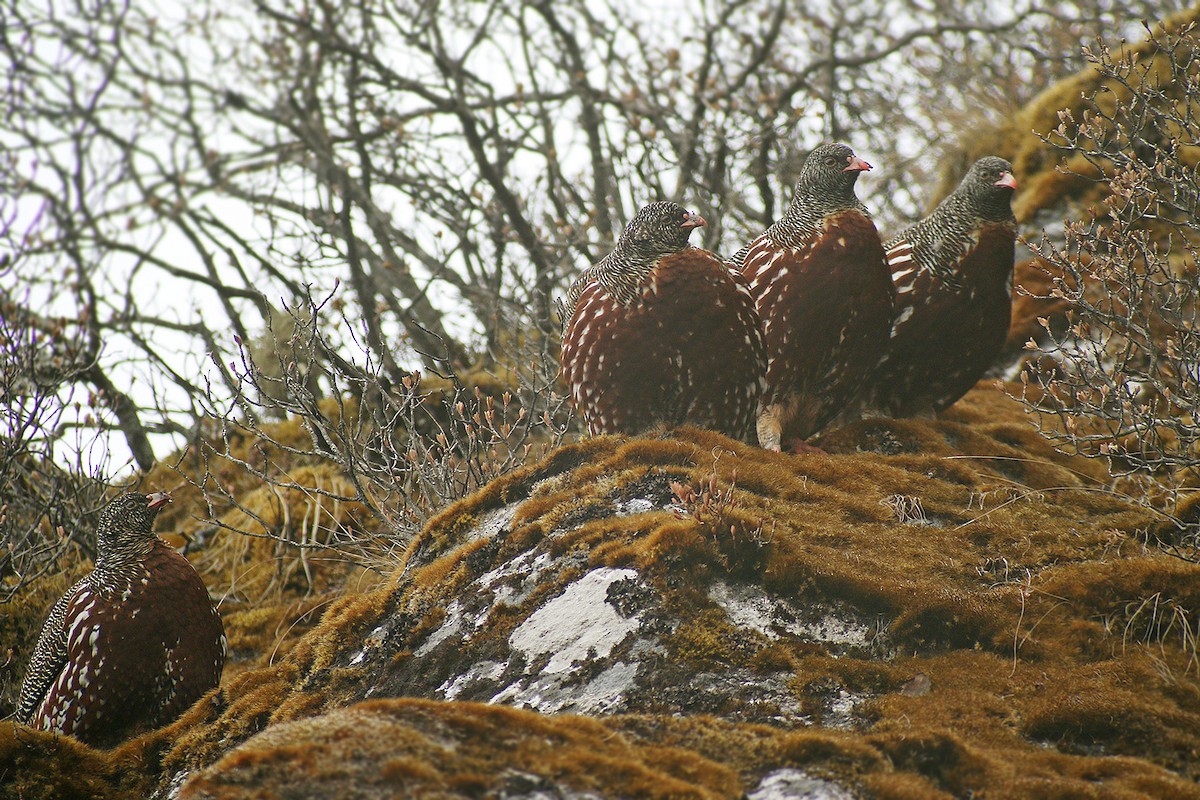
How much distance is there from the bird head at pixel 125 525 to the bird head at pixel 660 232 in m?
3.31

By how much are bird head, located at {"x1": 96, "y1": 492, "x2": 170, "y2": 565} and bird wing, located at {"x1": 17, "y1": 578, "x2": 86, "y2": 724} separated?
1.06 feet

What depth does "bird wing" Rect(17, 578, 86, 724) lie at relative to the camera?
5.77 metres

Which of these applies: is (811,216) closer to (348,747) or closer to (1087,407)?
(1087,407)

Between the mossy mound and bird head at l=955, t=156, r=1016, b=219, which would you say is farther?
bird head at l=955, t=156, r=1016, b=219

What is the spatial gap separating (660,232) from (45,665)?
429cm

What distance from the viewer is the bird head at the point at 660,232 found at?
6371mm

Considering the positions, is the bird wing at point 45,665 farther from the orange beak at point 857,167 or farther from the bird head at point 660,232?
the orange beak at point 857,167

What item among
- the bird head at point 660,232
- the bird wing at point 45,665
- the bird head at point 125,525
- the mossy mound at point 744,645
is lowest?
the mossy mound at point 744,645

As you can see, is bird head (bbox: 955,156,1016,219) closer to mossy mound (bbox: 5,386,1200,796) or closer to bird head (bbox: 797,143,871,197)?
bird head (bbox: 797,143,871,197)

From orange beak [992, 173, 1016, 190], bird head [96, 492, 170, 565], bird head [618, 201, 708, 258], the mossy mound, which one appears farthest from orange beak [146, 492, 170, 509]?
orange beak [992, 173, 1016, 190]

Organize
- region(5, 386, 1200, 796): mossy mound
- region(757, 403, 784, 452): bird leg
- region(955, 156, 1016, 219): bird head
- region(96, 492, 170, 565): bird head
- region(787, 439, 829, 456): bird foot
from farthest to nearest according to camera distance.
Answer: region(955, 156, 1016, 219): bird head, region(757, 403, 784, 452): bird leg, region(787, 439, 829, 456): bird foot, region(96, 492, 170, 565): bird head, region(5, 386, 1200, 796): mossy mound

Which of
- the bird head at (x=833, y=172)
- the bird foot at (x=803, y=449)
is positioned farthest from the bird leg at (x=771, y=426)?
the bird head at (x=833, y=172)

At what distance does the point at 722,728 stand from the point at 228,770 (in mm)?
1663

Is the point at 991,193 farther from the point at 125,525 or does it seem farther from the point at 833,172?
the point at 125,525
